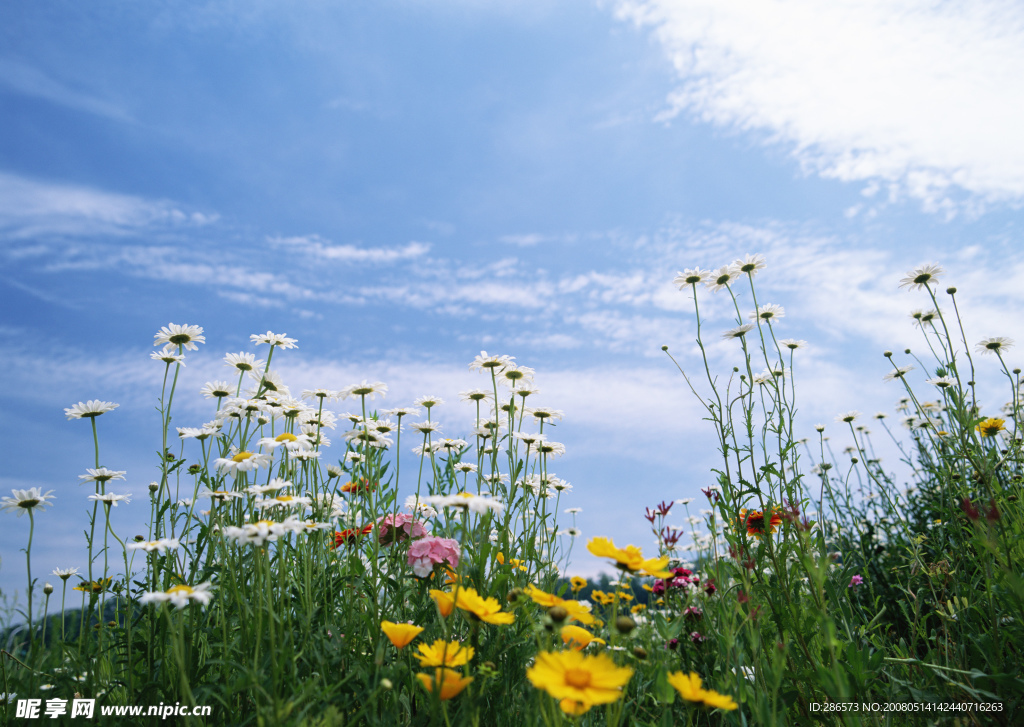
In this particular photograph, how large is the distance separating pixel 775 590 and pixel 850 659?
32 centimetres

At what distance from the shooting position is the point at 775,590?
2.22m

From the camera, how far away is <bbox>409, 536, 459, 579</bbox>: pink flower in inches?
78.9

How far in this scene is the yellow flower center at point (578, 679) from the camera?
3.55 feet

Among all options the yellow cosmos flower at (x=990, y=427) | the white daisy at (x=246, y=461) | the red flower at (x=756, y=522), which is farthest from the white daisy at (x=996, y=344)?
the white daisy at (x=246, y=461)

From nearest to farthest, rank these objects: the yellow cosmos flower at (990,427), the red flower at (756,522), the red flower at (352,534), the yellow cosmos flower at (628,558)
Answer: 1. the yellow cosmos flower at (628,558)
2. the red flower at (352,534)
3. the red flower at (756,522)
4. the yellow cosmos flower at (990,427)

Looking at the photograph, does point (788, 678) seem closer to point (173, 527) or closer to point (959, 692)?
point (959, 692)

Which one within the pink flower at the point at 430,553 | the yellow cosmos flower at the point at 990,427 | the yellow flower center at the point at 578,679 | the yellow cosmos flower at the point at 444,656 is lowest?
the yellow cosmos flower at the point at 444,656

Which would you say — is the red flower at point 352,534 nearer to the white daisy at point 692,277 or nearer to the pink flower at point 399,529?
Result: the pink flower at point 399,529

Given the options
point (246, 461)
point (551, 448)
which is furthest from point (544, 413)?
point (246, 461)

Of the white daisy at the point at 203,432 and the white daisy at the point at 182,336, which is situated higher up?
the white daisy at the point at 182,336

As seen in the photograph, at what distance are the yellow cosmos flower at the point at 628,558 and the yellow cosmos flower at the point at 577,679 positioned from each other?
209 millimetres

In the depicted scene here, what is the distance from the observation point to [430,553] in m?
2.02

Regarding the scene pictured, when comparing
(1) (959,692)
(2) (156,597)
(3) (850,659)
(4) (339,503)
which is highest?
(4) (339,503)

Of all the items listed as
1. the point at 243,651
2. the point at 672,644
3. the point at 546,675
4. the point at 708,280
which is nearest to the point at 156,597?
the point at 243,651
